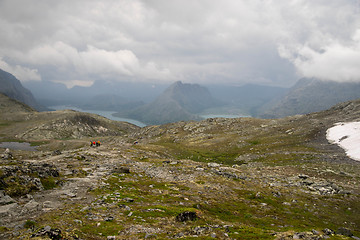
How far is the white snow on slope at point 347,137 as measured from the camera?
5363cm

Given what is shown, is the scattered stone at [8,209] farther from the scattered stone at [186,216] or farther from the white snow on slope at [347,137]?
the white snow on slope at [347,137]

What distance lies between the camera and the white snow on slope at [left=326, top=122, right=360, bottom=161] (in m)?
53.6

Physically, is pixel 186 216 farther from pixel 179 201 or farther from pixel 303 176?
pixel 303 176

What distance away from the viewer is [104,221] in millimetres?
16344

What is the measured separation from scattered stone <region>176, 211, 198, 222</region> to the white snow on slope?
178 feet

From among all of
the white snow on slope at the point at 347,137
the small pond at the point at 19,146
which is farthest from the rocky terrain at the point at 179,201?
the small pond at the point at 19,146

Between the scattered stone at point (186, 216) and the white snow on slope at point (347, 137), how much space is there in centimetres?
5415

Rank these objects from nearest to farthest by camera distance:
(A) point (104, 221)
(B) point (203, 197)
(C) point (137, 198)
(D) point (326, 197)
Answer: (A) point (104, 221) < (C) point (137, 198) < (B) point (203, 197) < (D) point (326, 197)

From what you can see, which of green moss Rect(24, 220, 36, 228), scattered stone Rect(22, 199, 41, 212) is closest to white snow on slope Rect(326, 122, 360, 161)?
green moss Rect(24, 220, 36, 228)

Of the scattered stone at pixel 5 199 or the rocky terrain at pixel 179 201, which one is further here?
the scattered stone at pixel 5 199

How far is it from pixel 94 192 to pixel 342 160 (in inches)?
2355

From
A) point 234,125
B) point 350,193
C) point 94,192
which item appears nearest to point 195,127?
point 234,125

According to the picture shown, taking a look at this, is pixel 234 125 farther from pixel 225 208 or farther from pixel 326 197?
pixel 225 208

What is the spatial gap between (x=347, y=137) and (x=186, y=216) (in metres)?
72.8
